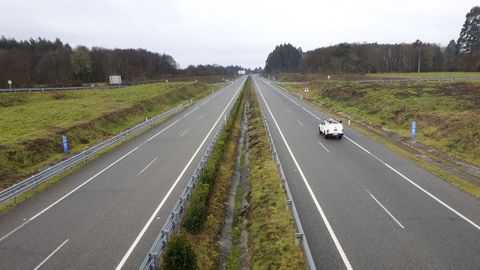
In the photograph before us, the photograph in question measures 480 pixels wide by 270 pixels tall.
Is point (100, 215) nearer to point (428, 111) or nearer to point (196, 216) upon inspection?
point (196, 216)

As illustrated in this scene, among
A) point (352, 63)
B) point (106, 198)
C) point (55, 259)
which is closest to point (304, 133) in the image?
point (106, 198)

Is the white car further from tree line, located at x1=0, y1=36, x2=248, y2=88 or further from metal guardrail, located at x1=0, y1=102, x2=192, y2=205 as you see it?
tree line, located at x1=0, y1=36, x2=248, y2=88

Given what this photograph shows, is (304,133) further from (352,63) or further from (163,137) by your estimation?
(352,63)

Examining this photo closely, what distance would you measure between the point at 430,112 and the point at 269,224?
3106 centimetres

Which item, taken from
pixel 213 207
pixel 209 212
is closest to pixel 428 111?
pixel 213 207

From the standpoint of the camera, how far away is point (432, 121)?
117 ft

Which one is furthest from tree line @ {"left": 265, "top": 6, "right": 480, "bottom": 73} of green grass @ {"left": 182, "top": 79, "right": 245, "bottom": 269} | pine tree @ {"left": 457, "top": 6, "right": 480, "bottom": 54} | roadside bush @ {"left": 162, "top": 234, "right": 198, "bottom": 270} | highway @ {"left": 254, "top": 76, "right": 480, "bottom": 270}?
roadside bush @ {"left": 162, "top": 234, "right": 198, "bottom": 270}

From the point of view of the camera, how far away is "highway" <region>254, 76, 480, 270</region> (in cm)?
1188

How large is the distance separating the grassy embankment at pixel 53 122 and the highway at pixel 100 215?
→ 5029 mm

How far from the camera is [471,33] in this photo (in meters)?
125

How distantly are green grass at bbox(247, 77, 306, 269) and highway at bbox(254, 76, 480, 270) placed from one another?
0.71m

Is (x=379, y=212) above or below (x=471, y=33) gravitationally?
below

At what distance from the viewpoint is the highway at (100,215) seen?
1281 centimetres

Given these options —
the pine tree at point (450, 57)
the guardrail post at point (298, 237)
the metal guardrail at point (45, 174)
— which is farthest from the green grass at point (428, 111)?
the pine tree at point (450, 57)
